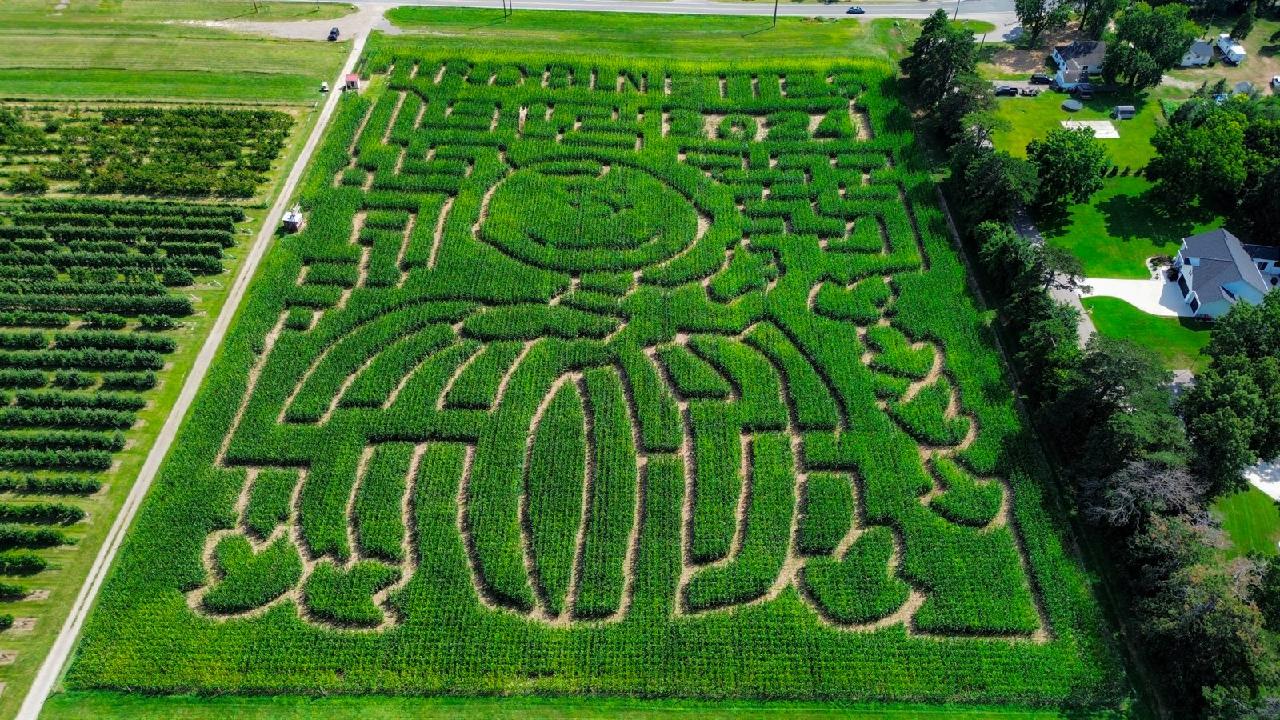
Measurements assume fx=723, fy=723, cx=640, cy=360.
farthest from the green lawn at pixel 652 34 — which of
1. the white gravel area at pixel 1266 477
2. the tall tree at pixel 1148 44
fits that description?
the white gravel area at pixel 1266 477

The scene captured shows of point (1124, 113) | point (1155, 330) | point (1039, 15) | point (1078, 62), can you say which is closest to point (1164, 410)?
point (1155, 330)

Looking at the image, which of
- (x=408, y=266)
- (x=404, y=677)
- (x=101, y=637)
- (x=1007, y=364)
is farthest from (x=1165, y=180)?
(x=101, y=637)

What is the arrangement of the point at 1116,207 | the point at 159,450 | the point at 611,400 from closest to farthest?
1. the point at 159,450
2. the point at 611,400
3. the point at 1116,207

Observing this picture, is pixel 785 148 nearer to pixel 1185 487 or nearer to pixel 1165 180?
pixel 1165 180

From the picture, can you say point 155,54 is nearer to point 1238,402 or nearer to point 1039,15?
point 1039,15

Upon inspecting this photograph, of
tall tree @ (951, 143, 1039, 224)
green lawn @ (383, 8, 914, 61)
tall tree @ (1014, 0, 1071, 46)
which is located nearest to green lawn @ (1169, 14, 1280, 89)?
tall tree @ (1014, 0, 1071, 46)
